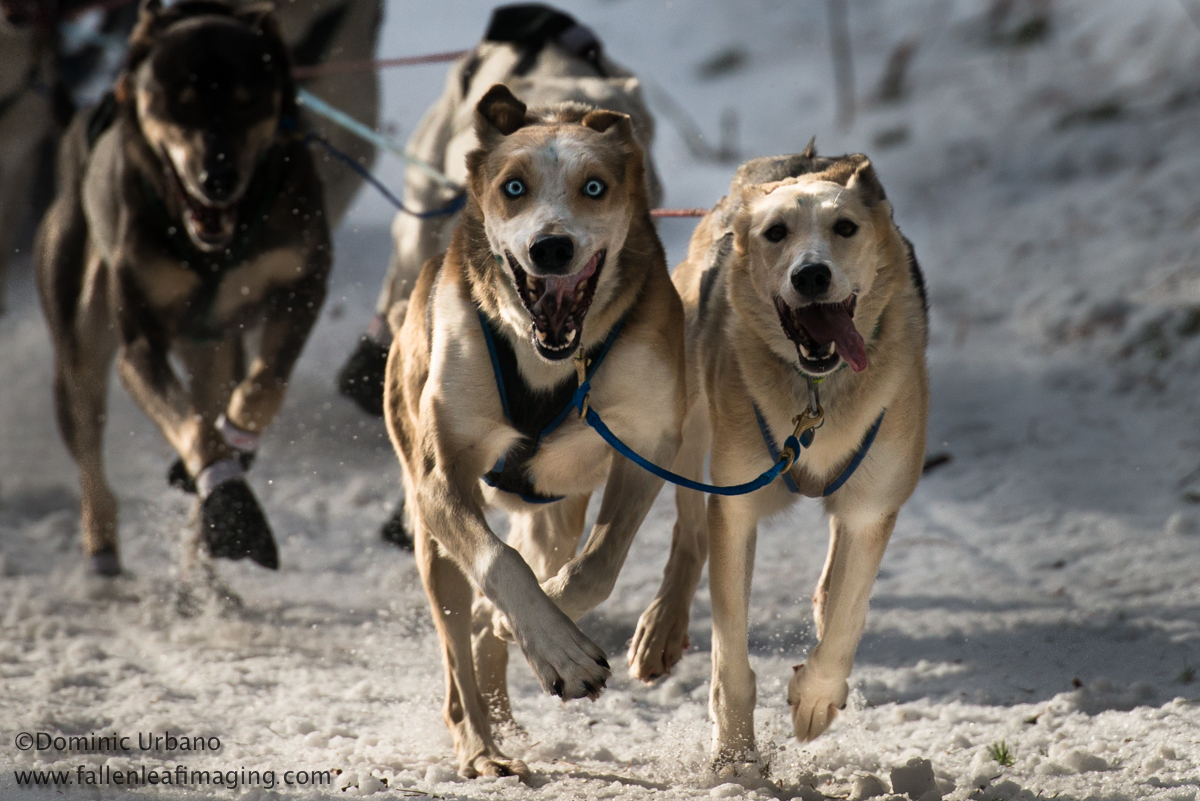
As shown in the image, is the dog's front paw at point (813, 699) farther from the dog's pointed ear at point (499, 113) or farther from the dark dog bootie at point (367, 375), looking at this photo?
the dark dog bootie at point (367, 375)

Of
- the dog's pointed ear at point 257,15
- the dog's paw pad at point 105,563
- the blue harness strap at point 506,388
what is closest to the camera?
the blue harness strap at point 506,388

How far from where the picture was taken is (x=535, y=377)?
10.1 ft

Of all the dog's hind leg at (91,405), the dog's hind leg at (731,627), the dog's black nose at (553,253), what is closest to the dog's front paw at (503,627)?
the dog's hind leg at (731,627)

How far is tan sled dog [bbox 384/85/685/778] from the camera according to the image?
113 inches

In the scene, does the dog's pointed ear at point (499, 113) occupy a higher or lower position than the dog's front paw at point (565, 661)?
higher

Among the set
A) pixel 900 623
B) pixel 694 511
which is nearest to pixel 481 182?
pixel 694 511

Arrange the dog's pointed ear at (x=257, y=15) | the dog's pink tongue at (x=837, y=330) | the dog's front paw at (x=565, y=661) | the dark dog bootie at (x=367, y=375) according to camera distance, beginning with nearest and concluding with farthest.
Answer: the dog's front paw at (x=565, y=661), the dog's pink tongue at (x=837, y=330), the dark dog bootie at (x=367, y=375), the dog's pointed ear at (x=257, y=15)

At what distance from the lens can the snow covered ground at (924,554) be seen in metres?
3.60

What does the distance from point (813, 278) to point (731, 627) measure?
3.01ft

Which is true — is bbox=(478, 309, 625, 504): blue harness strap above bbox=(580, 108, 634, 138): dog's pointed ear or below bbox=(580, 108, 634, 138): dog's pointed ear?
below

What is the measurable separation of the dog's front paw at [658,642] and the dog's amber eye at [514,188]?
1251 millimetres

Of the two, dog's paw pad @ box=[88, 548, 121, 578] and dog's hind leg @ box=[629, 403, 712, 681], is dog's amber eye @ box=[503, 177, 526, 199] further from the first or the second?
dog's paw pad @ box=[88, 548, 121, 578]

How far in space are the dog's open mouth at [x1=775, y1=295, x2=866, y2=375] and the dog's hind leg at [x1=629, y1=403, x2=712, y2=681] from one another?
664 millimetres

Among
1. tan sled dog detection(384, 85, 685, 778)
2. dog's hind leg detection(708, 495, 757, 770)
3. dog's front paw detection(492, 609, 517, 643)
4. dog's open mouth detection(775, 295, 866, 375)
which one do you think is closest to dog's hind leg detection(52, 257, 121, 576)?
tan sled dog detection(384, 85, 685, 778)
